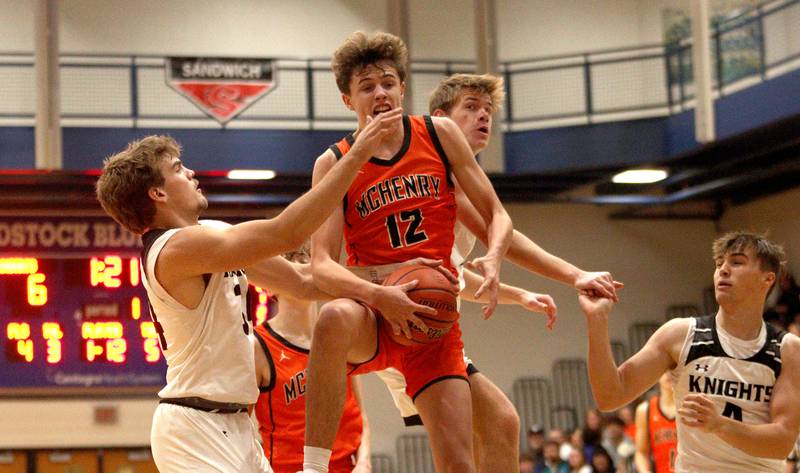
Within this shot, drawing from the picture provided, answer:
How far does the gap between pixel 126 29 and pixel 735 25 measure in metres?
7.87

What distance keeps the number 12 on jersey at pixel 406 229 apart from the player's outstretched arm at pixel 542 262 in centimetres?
37

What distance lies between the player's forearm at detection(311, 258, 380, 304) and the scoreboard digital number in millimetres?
7938

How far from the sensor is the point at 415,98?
14914 millimetres

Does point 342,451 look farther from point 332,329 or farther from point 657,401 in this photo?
point 657,401

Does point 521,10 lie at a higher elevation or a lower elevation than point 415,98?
higher

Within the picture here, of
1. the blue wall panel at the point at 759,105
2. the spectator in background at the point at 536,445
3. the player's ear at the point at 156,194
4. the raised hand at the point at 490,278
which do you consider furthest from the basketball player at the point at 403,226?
the spectator in background at the point at 536,445

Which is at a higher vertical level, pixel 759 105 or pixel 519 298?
pixel 759 105

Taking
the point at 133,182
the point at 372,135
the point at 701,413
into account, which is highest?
the point at 372,135

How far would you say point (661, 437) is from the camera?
9.87 metres

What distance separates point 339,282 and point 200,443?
2.67ft

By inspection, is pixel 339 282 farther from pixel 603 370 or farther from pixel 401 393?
pixel 401 393

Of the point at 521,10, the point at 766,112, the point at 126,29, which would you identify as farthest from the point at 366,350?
the point at 521,10

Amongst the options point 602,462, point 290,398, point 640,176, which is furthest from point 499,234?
point 640,176

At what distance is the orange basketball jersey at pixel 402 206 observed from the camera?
4.76m
